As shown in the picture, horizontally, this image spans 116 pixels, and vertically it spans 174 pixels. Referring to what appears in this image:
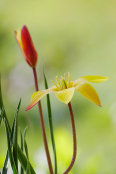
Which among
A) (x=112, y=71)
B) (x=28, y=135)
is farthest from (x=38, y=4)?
(x=28, y=135)

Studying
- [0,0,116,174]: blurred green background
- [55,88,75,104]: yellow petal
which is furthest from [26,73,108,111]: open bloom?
[0,0,116,174]: blurred green background

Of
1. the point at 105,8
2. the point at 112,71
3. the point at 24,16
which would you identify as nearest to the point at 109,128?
the point at 112,71

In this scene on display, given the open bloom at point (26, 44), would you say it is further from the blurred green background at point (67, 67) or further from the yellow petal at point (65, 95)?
the blurred green background at point (67, 67)

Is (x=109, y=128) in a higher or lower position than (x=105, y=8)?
lower

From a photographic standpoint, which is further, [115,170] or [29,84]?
[29,84]

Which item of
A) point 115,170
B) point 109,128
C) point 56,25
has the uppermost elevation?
point 56,25

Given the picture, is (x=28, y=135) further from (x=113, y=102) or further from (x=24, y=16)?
(x=24, y=16)

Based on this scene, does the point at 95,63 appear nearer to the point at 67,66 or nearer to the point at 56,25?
the point at 67,66

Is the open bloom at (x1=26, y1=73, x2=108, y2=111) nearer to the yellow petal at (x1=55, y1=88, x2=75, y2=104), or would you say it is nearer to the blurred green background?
the yellow petal at (x1=55, y1=88, x2=75, y2=104)
